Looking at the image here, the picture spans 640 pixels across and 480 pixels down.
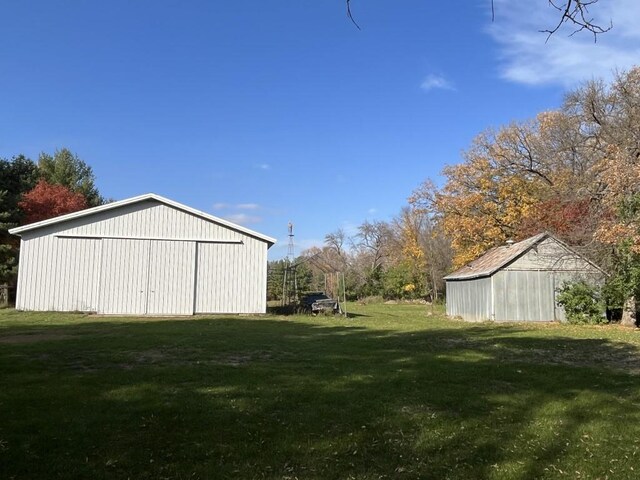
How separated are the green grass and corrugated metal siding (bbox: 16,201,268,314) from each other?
1121 centimetres


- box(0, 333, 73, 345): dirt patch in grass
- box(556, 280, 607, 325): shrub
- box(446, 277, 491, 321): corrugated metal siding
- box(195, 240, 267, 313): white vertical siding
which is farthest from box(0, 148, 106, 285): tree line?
box(556, 280, 607, 325): shrub

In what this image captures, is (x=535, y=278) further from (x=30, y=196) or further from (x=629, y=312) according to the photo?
(x=30, y=196)

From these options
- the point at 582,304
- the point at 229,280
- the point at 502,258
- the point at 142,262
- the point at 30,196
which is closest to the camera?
the point at 142,262

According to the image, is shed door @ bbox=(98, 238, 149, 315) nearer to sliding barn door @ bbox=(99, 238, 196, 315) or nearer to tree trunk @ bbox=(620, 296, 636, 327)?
sliding barn door @ bbox=(99, 238, 196, 315)

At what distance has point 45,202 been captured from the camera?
36.7 metres

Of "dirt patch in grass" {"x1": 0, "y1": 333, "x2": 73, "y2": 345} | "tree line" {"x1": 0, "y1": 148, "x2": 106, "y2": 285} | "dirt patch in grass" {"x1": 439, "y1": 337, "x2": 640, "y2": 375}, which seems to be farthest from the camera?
"tree line" {"x1": 0, "y1": 148, "x2": 106, "y2": 285}

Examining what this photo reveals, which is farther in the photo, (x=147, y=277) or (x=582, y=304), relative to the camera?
(x=582, y=304)

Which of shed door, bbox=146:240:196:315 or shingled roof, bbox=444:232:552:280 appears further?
shingled roof, bbox=444:232:552:280

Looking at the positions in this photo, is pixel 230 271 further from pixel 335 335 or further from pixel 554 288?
pixel 554 288

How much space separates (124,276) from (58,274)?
→ 272 cm

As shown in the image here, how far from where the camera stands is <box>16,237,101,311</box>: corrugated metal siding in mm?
22297

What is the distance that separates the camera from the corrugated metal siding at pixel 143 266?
887 inches

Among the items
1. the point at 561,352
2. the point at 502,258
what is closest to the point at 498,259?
the point at 502,258

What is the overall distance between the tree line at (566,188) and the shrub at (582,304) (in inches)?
25.7
